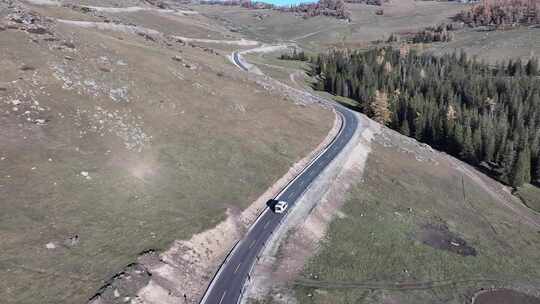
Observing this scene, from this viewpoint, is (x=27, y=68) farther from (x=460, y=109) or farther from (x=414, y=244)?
(x=460, y=109)

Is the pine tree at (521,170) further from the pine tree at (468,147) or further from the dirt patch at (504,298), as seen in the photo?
the dirt patch at (504,298)

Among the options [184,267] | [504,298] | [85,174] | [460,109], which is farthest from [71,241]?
[460,109]

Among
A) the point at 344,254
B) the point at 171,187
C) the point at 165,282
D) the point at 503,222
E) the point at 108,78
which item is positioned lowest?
the point at 503,222

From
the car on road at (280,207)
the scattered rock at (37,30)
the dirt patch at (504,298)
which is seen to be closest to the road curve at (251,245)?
the car on road at (280,207)

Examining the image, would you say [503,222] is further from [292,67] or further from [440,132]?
[292,67]

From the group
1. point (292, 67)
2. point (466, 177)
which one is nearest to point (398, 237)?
point (466, 177)

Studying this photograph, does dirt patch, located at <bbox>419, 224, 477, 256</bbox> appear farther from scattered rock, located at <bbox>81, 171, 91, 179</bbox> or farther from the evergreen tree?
scattered rock, located at <bbox>81, 171, 91, 179</bbox>
